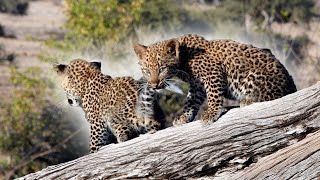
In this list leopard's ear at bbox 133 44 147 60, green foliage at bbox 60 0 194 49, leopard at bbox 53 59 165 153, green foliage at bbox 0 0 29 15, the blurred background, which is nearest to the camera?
leopard's ear at bbox 133 44 147 60

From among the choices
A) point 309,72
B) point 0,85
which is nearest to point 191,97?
point 309,72

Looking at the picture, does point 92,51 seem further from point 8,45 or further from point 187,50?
point 8,45

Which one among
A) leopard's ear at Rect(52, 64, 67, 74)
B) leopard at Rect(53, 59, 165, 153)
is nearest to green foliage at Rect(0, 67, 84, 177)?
leopard's ear at Rect(52, 64, 67, 74)

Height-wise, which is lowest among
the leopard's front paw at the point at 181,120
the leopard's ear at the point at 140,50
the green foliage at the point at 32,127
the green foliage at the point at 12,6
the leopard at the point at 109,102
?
the green foliage at the point at 32,127

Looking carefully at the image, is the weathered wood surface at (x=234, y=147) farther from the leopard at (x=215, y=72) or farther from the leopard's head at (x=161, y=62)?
the leopard's head at (x=161, y=62)

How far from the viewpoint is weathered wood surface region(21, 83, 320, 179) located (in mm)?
8164

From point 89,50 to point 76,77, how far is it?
13220mm

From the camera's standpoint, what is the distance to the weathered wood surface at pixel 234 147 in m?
8.16

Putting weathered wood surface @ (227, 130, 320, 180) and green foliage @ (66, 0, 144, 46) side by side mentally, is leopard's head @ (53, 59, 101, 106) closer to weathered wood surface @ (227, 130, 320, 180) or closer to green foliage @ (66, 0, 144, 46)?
weathered wood surface @ (227, 130, 320, 180)

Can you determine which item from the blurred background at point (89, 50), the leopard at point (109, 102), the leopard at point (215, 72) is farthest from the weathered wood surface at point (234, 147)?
the blurred background at point (89, 50)

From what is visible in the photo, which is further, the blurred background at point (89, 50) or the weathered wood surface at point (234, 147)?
the blurred background at point (89, 50)

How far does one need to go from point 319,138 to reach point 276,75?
2.57 feet

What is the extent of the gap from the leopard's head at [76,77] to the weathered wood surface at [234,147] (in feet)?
4.38

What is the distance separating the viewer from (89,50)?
23266 millimetres
